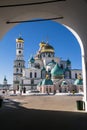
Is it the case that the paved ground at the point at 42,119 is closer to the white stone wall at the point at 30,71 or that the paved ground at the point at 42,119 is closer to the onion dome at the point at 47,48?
the white stone wall at the point at 30,71

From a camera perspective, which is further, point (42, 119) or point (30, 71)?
point (30, 71)

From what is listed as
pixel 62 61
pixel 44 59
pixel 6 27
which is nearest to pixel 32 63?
pixel 44 59

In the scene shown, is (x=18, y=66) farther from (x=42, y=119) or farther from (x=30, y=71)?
(x=42, y=119)

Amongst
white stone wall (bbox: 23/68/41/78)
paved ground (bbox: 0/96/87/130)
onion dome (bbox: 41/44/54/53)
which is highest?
onion dome (bbox: 41/44/54/53)

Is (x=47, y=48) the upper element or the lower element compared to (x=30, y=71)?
upper

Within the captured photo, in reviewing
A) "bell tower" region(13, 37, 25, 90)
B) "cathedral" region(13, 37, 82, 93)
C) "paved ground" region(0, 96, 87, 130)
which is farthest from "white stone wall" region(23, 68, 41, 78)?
"paved ground" region(0, 96, 87, 130)

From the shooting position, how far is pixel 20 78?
6819 centimetres

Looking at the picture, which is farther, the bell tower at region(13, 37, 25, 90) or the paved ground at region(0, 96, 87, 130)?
the bell tower at region(13, 37, 25, 90)

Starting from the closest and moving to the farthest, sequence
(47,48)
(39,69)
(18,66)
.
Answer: (39,69) < (47,48) < (18,66)

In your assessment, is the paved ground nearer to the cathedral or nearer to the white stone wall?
the cathedral

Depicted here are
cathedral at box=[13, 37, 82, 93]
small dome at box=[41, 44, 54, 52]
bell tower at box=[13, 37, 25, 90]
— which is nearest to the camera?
cathedral at box=[13, 37, 82, 93]

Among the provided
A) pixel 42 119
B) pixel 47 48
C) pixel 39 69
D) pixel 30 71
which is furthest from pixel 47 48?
pixel 42 119

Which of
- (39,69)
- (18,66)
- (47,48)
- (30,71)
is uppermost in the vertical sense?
(47,48)

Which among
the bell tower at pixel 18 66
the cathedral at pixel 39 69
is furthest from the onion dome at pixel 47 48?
the bell tower at pixel 18 66
